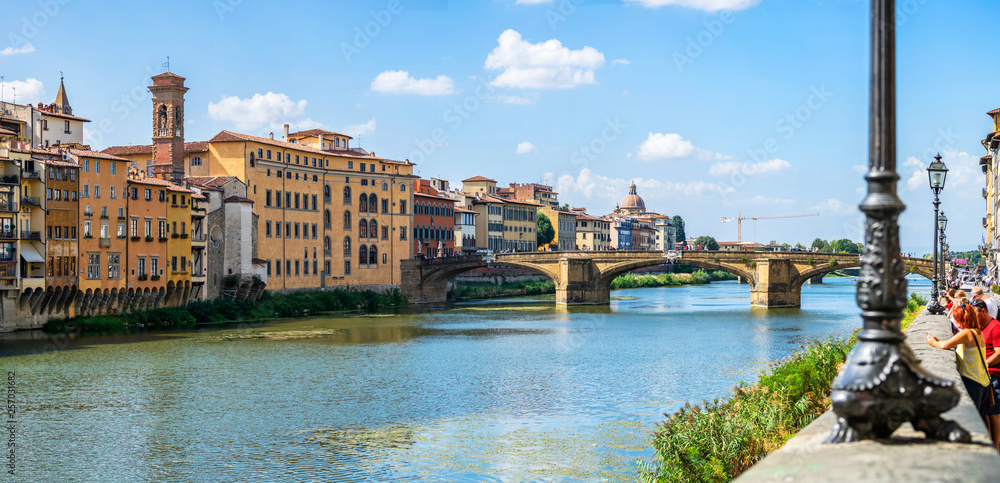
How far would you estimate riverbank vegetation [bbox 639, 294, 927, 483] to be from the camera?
12211 millimetres

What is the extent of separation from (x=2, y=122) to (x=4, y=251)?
15461mm

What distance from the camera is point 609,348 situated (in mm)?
36000

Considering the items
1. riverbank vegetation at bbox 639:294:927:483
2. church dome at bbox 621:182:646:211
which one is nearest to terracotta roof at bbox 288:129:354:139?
riverbank vegetation at bbox 639:294:927:483

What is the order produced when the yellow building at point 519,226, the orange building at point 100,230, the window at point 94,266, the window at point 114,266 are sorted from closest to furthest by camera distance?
1. the orange building at point 100,230
2. the window at point 94,266
3. the window at point 114,266
4. the yellow building at point 519,226

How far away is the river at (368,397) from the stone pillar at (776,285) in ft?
45.3

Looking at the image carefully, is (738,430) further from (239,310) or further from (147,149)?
(147,149)

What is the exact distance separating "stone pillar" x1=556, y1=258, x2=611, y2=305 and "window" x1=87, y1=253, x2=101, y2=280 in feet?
97.7

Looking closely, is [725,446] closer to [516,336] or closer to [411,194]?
[516,336]

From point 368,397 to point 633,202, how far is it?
149291mm

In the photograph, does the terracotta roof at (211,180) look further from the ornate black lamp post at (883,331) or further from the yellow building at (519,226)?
the ornate black lamp post at (883,331)

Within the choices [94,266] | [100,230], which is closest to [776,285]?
[100,230]

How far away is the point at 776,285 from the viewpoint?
197 feet

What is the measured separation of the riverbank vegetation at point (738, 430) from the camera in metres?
12.2

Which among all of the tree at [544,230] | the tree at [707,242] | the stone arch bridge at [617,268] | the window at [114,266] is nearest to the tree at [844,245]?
the tree at [707,242]
